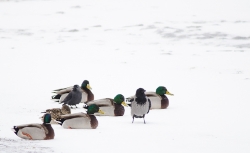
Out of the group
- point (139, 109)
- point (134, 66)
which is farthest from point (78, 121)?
point (134, 66)

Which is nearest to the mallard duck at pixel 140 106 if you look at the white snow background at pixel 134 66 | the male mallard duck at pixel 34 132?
the white snow background at pixel 134 66

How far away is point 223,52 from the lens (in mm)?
19203

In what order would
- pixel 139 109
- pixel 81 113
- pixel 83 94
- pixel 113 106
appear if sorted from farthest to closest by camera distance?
pixel 83 94, pixel 113 106, pixel 139 109, pixel 81 113

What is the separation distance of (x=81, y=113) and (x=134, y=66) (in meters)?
7.42

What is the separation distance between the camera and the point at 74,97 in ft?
38.2

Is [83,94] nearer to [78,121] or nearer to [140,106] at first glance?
[140,106]

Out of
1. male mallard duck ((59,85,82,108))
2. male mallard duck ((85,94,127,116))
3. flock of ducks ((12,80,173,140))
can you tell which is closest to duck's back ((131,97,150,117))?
flock of ducks ((12,80,173,140))

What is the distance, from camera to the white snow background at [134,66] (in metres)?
8.71

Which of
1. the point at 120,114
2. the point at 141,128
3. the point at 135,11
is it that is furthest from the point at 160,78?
the point at 135,11

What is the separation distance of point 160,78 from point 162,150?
7468 millimetres

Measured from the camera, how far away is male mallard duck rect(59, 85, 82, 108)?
11633mm

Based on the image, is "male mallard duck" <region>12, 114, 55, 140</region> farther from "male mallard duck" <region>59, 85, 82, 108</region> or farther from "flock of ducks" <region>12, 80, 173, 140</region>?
"male mallard duck" <region>59, 85, 82, 108</region>

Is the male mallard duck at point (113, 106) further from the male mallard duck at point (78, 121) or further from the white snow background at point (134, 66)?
the male mallard duck at point (78, 121)

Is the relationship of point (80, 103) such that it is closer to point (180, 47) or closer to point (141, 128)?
point (141, 128)
